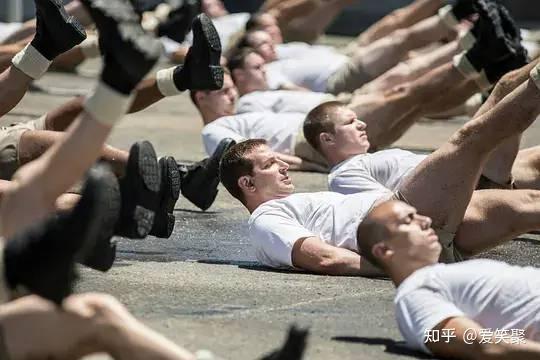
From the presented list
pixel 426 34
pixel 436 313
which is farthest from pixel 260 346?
pixel 426 34

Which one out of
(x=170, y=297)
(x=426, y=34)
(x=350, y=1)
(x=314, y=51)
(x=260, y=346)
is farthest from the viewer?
(x=350, y=1)

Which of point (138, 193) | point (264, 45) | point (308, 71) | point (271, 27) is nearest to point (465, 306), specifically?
point (138, 193)

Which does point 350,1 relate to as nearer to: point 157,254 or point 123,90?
point 157,254

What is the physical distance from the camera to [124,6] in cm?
467

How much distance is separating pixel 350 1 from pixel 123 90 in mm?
8962

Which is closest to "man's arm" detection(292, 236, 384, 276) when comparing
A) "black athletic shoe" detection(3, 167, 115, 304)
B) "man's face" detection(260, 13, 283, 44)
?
"black athletic shoe" detection(3, 167, 115, 304)

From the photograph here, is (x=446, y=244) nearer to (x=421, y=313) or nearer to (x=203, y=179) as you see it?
(x=421, y=313)

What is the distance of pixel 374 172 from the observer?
23.2 ft

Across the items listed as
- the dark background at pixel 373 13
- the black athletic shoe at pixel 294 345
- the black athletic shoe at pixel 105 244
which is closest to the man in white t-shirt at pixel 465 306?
the black athletic shoe at pixel 294 345

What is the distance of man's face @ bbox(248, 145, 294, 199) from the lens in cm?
672

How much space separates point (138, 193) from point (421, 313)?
51.3 inches

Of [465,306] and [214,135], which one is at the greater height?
[465,306]

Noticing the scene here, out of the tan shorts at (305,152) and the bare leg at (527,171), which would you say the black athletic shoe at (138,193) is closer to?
the bare leg at (527,171)

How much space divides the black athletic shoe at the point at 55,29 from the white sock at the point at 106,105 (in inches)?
100
